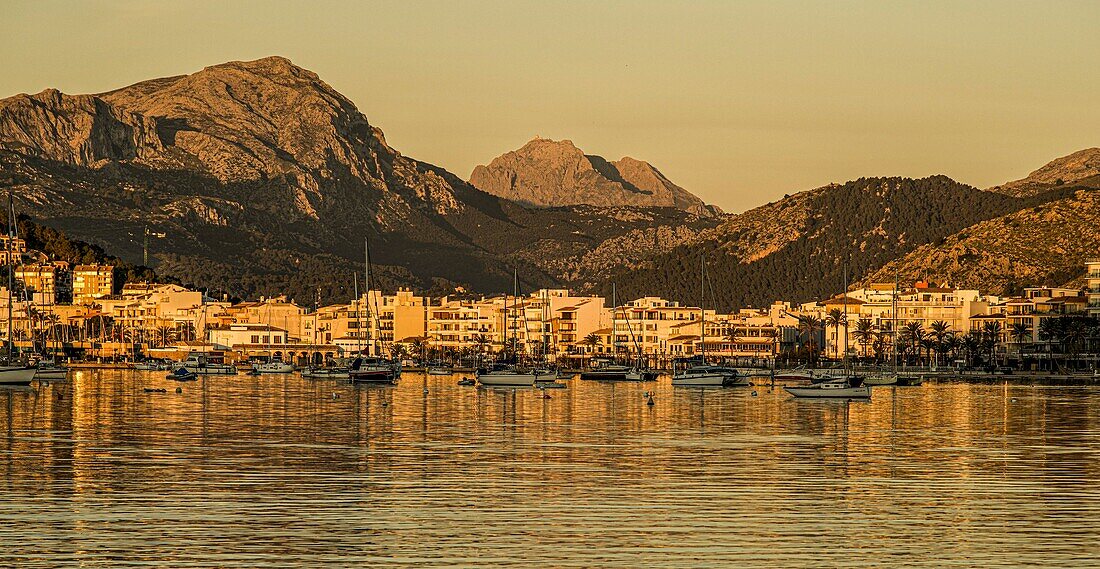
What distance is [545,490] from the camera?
44.5 metres

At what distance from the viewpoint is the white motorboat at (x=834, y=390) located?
114m

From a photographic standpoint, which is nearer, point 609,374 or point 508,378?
point 508,378

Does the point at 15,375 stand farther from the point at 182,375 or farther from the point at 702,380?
the point at 702,380

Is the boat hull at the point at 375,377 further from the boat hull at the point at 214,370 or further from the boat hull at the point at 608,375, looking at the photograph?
Answer: the boat hull at the point at 214,370

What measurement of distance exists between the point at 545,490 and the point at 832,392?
238 ft

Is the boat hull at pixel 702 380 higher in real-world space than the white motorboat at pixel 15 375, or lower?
lower

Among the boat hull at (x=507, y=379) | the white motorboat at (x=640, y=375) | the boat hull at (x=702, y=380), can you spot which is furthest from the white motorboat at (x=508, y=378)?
the white motorboat at (x=640, y=375)

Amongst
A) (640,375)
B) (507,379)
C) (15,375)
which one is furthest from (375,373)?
(15,375)

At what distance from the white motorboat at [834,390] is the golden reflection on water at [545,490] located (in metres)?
27.4

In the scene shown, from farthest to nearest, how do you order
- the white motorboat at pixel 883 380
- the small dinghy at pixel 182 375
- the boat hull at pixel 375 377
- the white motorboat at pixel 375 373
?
the small dinghy at pixel 182 375, the white motorboat at pixel 883 380, the white motorboat at pixel 375 373, the boat hull at pixel 375 377

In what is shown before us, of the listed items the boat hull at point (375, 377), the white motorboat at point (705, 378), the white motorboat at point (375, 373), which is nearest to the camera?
the white motorboat at point (705, 378)

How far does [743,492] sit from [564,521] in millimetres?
7830

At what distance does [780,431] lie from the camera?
241ft

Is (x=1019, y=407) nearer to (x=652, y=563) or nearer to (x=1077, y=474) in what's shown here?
(x=1077, y=474)
